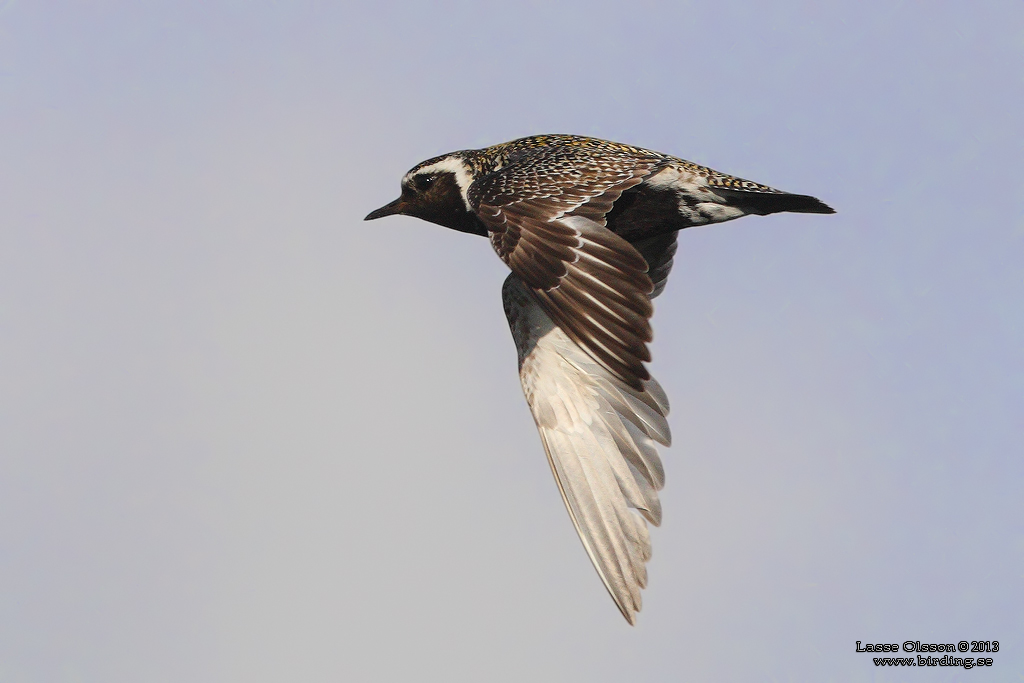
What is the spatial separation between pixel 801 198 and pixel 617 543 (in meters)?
4.27

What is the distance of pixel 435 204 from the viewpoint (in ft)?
47.1

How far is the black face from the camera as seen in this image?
1415 centimetres

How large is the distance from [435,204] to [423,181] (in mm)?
353

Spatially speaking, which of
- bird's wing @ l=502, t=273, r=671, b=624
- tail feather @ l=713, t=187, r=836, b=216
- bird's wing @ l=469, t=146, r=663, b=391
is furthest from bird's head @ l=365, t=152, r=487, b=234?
tail feather @ l=713, t=187, r=836, b=216

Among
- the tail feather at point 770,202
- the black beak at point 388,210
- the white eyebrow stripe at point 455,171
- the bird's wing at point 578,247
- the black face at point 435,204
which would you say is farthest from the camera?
the black beak at point 388,210

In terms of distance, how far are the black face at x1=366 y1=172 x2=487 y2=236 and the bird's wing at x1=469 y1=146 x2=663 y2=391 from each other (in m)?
1.63

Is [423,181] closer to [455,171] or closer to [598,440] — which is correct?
[455,171]

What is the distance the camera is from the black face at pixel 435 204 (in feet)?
46.4

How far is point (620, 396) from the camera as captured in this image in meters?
13.2

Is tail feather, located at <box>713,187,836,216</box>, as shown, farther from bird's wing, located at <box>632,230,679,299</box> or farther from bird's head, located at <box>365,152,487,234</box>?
bird's head, located at <box>365,152,487,234</box>

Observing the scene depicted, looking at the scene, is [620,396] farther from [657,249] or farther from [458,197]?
[458,197]

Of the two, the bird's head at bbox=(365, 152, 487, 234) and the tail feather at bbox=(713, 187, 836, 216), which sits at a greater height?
the bird's head at bbox=(365, 152, 487, 234)

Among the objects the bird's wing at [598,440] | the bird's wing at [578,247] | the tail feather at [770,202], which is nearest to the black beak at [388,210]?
the bird's wing at [598,440]

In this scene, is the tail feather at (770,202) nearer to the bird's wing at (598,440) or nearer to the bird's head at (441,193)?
the bird's wing at (598,440)
